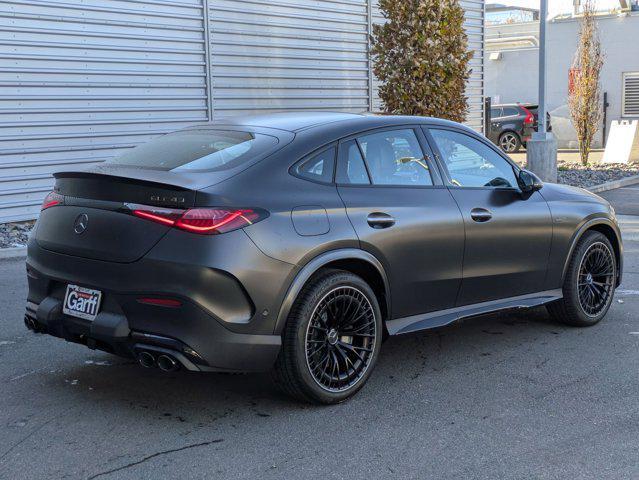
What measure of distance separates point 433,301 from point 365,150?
1045mm

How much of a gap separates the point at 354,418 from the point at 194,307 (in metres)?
1.07

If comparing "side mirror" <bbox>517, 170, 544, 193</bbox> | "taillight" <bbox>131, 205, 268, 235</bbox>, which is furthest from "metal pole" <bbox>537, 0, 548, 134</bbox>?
"taillight" <bbox>131, 205, 268, 235</bbox>

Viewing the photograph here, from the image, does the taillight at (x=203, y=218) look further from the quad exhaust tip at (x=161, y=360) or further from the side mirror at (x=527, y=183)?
the side mirror at (x=527, y=183)

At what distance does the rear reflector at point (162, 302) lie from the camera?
4.23 metres

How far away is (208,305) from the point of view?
4219mm

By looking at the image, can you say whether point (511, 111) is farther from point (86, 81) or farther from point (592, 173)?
point (86, 81)

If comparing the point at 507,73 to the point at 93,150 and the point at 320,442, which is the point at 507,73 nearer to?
the point at 93,150

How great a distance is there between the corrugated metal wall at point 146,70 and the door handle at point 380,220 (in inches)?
306

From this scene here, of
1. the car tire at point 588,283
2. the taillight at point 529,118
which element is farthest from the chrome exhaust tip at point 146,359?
the taillight at point 529,118

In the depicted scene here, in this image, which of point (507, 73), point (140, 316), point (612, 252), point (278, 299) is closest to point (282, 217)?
point (278, 299)

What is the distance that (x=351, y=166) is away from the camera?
16.5 feet

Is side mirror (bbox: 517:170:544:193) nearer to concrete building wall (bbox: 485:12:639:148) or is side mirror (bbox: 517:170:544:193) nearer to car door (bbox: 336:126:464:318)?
car door (bbox: 336:126:464:318)

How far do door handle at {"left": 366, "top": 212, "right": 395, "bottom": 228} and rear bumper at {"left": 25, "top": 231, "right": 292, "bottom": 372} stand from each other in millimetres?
696

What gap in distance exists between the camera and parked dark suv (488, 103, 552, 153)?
27016mm
